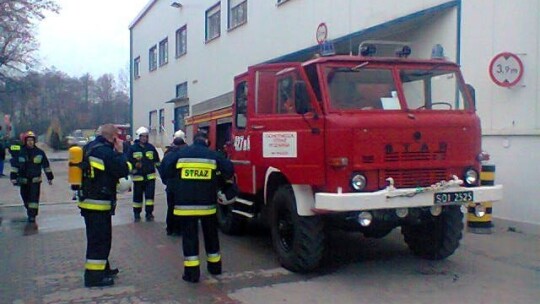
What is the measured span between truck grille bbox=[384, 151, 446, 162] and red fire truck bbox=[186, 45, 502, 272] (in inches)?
0.4

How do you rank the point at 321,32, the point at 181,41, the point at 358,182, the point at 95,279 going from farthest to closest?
the point at 181,41, the point at 321,32, the point at 95,279, the point at 358,182

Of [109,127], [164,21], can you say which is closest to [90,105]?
[164,21]

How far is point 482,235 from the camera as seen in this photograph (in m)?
9.53

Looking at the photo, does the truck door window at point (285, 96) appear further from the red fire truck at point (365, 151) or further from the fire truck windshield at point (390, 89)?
the fire truck windshield at point (390, 89)

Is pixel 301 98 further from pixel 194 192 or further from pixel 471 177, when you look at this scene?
pixel 471 177

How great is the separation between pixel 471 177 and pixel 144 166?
6797 mm

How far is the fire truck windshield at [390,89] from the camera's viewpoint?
687 centimetres

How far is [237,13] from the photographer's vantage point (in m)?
22.7

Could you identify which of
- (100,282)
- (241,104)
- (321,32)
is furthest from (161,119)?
(100,282)

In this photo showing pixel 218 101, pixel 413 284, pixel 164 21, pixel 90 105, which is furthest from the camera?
pixel 90 105

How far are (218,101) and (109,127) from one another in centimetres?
344

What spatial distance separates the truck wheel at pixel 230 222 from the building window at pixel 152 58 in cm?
2608

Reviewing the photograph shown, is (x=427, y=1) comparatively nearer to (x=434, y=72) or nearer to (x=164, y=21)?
(x=434, y=72)

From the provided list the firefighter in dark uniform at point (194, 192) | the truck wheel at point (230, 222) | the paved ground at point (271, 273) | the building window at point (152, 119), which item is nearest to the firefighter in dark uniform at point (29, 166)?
the paved ground at point (271, 273)
